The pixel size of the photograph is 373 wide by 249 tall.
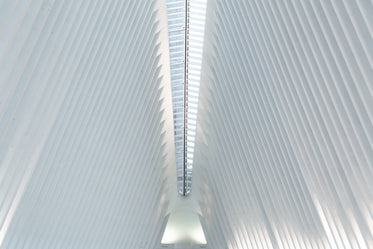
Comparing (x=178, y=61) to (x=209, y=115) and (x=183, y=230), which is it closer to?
(x=209, y=115)

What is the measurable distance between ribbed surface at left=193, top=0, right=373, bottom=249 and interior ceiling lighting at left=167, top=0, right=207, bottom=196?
0.57 meters

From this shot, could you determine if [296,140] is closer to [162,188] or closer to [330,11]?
[330,11]

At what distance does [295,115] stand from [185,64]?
7.68 m

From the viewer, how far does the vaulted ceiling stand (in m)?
7.17

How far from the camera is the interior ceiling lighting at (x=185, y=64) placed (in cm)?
1405

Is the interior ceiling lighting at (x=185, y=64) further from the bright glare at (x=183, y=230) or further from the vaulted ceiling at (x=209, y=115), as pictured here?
the bright glare at (x=183, y=230)

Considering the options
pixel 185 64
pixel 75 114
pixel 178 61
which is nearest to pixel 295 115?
pixel 75 114

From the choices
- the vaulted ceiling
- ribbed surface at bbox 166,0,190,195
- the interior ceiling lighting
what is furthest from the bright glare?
the vaulted ceiling

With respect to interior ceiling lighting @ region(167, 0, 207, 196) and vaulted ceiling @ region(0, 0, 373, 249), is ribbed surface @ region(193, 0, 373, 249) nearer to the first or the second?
vaulted ceiling @ region(0, 0, 373, 249)

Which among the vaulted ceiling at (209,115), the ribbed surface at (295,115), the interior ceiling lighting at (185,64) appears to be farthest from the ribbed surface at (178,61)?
the ribbed surface at (295,115)

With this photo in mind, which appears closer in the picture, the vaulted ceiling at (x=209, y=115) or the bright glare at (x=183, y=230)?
the vaulted ceiling at (x=209, y=115)

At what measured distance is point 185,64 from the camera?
1642cm

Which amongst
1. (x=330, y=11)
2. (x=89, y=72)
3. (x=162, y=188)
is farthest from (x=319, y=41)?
(x=162, y=188)

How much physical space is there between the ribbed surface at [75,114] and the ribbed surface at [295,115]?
2.73 meters
